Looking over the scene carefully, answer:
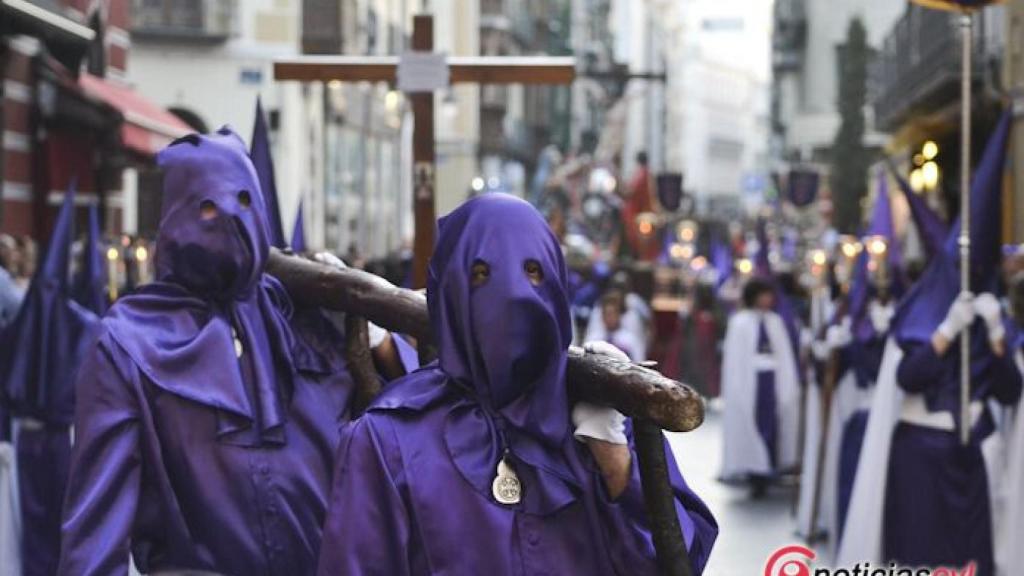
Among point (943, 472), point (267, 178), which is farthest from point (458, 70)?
point (943, 472)

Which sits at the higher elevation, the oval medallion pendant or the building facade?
the building facade

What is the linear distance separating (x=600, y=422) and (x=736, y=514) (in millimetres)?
10928

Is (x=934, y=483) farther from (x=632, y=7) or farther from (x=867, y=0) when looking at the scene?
(x=632, y=7)

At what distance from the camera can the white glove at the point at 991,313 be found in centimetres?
930

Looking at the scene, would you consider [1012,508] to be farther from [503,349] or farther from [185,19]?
[185,19]

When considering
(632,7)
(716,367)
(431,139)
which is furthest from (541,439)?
(632,7)

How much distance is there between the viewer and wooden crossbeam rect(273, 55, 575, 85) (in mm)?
9219

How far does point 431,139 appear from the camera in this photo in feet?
31.4

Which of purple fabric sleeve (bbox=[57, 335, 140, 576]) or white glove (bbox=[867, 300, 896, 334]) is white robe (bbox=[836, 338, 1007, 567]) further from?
purple fabric sleeve (bbox=[57, 335, 140, 576])

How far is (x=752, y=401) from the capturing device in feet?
53.7

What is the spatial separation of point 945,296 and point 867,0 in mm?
50413

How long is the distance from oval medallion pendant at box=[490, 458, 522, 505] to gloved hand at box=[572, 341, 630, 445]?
147mm

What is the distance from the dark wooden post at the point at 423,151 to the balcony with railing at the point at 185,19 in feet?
76.6

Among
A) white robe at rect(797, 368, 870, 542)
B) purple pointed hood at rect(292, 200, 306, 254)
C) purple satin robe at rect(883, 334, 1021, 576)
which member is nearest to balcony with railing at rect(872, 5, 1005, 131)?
white robe at rect(797, 368, 870, 542)
